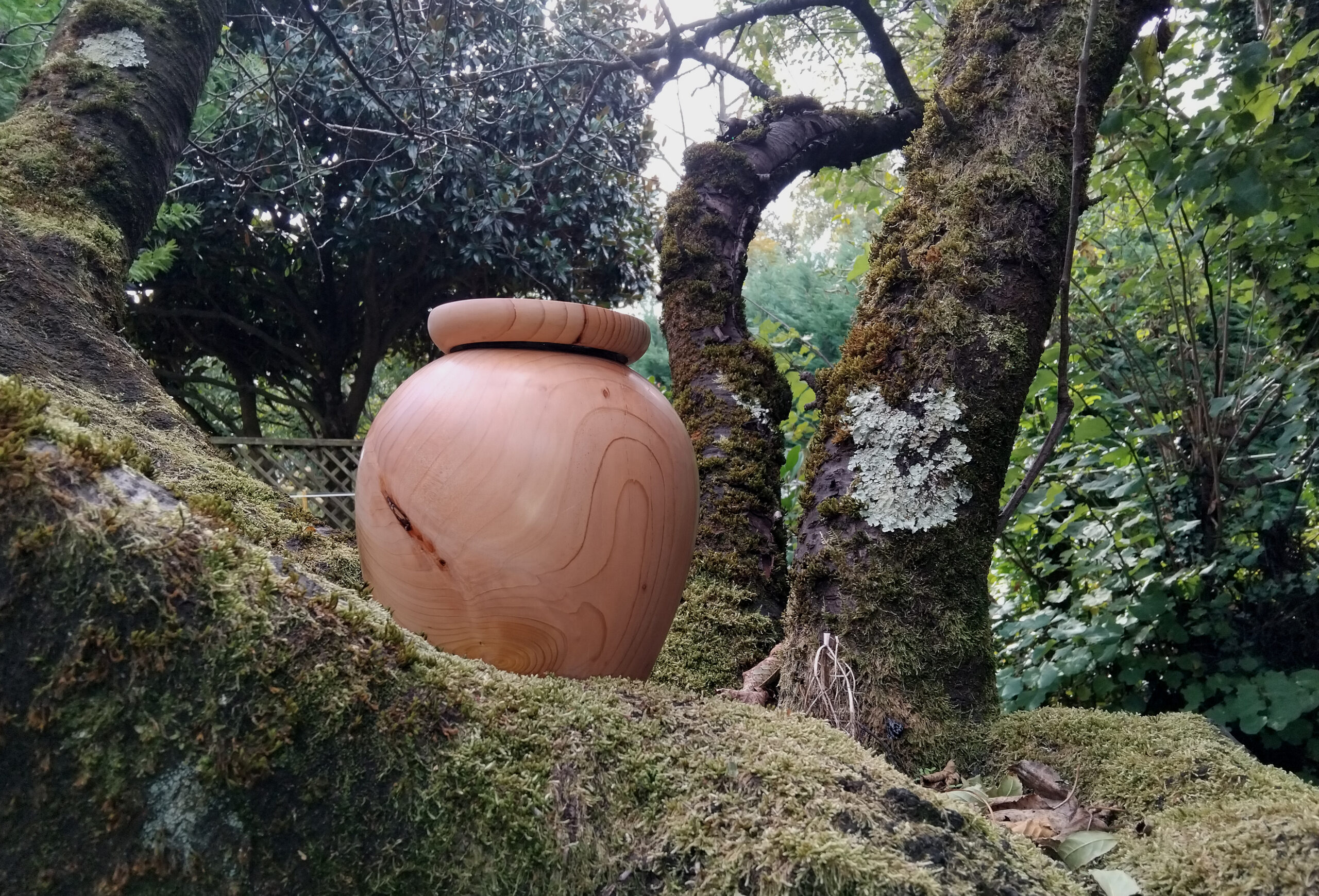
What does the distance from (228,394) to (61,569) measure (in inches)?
375

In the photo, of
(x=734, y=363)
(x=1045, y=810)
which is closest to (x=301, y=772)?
(x=1045, y=810)

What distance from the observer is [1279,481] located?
226 cm

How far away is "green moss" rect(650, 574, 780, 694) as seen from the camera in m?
1.72

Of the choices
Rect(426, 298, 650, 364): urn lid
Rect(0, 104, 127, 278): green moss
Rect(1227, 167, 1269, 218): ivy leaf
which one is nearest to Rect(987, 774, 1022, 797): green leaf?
Rect(426, 298, 650, 364): urn lid

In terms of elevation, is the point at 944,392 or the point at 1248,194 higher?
the point at 1248,194

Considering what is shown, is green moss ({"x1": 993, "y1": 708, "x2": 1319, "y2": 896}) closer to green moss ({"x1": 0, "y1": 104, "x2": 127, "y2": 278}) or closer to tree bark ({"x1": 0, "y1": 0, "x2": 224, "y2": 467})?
tree bark ({"x1": 0, "y1": 0, "x2": 224, "y2": 467})

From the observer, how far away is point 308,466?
A: 19.4ft

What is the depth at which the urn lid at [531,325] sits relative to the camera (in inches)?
49.2

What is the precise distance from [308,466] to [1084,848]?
590cm

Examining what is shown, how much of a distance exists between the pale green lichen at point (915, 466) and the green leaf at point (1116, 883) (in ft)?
2.20

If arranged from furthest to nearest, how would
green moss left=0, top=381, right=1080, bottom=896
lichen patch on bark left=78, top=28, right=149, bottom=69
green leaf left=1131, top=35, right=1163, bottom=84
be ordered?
1. green leaf left=1131, top=35, right=1163, bottom=84
2. lichen patch on bark left=78, top=28, right=149, bottom=69
3. green moss left=0, top=381, right=1080, bottom=896

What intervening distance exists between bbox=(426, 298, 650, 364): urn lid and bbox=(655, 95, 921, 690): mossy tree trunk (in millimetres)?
824

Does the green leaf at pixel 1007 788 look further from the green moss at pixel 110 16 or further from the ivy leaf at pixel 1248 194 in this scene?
the green moss at pixel 110 16

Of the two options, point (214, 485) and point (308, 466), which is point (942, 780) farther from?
point (308, 466)
